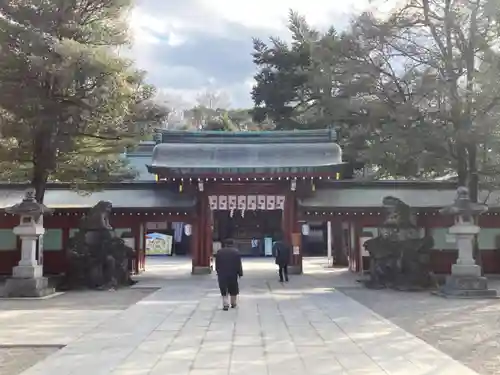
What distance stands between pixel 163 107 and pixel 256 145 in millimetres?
7408

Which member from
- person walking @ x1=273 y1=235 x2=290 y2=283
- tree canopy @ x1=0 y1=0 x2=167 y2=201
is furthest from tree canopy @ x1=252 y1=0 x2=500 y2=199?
tree canopy @ x1=0 y1=0 x2=167 y2=201

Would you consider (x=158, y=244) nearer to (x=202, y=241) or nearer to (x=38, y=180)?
(x=202, y=241)

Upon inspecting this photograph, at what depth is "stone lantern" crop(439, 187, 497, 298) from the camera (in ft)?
52.6

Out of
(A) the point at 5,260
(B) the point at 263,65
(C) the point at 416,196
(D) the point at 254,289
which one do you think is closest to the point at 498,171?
(C) the point at 416,196

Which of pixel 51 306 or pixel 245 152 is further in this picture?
pixel 245 152

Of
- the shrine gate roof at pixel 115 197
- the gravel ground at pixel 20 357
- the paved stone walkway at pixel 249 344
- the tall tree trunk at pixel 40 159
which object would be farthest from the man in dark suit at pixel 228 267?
the shrine gate roof at pixel 115 197

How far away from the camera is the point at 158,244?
40.6m

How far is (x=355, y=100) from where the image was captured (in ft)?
66.2

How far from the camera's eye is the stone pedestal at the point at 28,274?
53.6 ft

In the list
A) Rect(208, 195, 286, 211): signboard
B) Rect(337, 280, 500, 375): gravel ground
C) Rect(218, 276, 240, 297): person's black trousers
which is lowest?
Rect(337, 280, 500, 375): gravel ground

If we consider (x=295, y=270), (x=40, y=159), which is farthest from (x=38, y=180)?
(x=295, y=270)

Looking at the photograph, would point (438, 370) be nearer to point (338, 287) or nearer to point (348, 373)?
point (348, 373)

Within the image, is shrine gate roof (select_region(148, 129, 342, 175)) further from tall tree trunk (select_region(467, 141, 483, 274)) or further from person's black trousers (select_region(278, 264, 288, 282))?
tall tree trunk (select_region(467, 141, 483, 274))

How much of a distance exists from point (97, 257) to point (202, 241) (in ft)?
17.3
